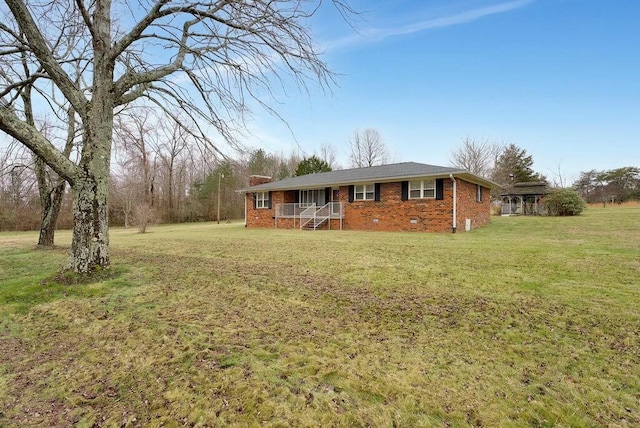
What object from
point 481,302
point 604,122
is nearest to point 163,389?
point 481,302

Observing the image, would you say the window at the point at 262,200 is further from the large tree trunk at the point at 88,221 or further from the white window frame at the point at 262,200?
the large tree trunk at the point at 88,221

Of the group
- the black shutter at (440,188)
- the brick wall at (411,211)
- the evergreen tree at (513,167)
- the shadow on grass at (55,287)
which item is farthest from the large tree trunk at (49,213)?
the evergreen tree at (513,167)

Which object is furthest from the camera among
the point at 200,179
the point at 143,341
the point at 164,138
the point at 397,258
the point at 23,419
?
the point at 200,179

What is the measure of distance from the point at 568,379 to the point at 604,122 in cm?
2419

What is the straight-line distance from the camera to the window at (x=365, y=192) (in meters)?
16.9

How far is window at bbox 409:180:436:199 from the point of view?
48.6 feet

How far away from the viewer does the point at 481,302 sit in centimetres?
425

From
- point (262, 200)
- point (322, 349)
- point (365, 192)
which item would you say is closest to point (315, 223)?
point (365, 192)

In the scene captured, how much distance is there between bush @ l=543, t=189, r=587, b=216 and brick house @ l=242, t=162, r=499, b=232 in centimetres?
684

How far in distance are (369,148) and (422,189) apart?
89.3 ft

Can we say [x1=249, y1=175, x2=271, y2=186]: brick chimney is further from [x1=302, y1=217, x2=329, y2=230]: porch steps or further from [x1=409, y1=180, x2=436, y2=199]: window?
[x1=409, y1=180, x2=436, y2=199]: window

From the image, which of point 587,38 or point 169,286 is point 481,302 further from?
point 587,38

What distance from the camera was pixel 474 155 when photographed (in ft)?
127

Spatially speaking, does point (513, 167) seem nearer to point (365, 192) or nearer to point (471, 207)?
point (471, 207)
